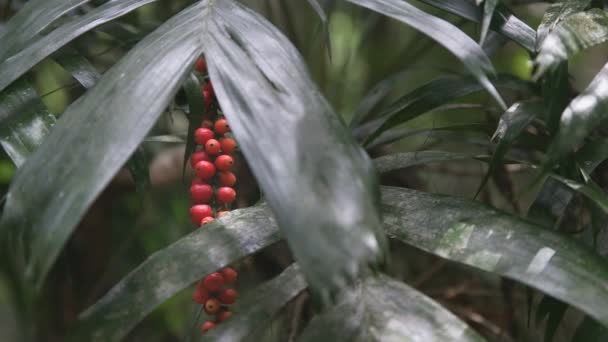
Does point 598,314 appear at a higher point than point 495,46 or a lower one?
lower

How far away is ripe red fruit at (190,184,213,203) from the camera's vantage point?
0.50 m

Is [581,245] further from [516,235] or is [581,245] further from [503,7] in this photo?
[503,7]

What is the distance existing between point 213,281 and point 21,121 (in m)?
0.21

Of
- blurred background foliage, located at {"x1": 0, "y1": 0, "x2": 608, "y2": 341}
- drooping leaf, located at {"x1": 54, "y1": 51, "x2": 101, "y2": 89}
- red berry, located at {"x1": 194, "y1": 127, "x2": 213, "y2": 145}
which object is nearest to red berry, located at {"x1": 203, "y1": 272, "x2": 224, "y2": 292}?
red berry, located at {"x1": 194, "y1": 127, "x2": 213, "y2": 145}

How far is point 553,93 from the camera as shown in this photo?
0.52 metres

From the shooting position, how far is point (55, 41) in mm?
538

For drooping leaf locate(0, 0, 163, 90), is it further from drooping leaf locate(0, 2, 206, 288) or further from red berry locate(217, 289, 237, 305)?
red berry locate(217, 289, 237, 305)

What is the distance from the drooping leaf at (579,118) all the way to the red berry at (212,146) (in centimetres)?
24

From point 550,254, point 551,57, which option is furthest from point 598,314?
point 551,57

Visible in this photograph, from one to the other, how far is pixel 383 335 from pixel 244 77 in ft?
0.62

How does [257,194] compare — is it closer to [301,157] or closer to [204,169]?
[204,169]

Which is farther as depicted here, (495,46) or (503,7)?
(495,46)

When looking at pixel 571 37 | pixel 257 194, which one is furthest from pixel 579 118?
pixel 257 194

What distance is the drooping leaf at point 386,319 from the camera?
15.8 inches
